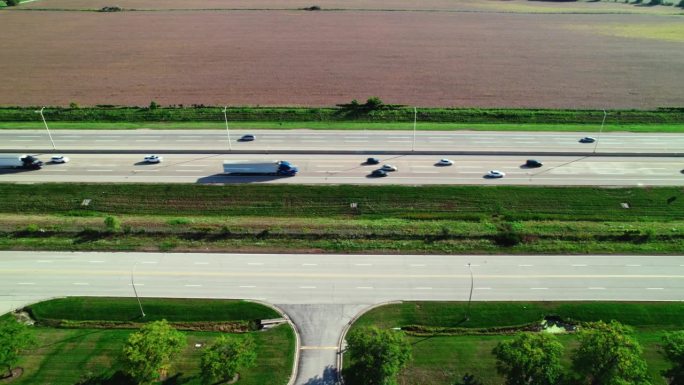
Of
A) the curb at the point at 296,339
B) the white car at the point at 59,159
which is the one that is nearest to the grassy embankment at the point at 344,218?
the white car at the point at 59,159

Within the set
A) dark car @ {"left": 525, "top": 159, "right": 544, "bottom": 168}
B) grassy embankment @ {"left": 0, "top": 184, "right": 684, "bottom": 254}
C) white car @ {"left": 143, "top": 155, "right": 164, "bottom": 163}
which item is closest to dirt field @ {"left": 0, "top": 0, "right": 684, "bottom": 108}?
white car @ {"left": 143, "top": 155, "right": 164, "bottom": 163}

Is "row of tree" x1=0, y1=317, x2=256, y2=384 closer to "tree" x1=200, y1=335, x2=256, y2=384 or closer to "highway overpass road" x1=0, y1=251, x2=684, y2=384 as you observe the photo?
"tree" x1=200, y1=335, x2=256, y2=384

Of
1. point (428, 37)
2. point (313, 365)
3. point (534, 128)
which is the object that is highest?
point (428, 37)

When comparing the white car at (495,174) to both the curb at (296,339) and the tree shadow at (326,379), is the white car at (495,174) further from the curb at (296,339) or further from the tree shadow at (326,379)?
the tree shadow at (326,379)

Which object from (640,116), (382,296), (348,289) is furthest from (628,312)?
(640,116)

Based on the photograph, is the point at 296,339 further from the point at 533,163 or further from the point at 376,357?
the point at 533,163

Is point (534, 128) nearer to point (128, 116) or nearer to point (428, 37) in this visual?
point (428, 37)
